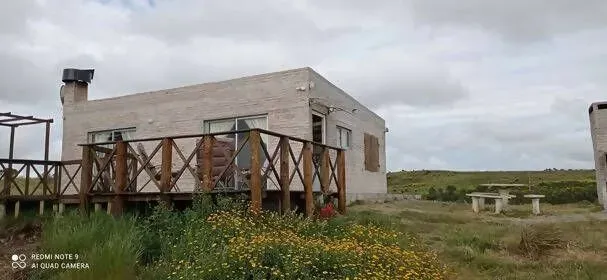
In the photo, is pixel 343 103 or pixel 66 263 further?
pixel 343 103

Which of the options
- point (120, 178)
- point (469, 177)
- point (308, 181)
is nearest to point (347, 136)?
point (308, 181)

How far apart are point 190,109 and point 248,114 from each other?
6.07ft

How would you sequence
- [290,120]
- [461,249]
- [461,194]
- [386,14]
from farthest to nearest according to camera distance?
[461,194], [290,120], [386,14], [461,249]

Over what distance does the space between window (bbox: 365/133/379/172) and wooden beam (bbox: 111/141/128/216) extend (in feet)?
26.6

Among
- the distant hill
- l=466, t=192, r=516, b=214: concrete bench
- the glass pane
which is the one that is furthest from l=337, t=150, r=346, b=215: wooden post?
the distant hill

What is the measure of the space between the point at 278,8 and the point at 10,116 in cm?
852

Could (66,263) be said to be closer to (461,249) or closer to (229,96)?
(461,249)

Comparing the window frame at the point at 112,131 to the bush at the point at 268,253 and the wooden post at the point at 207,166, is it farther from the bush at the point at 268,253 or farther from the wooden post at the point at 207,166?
the bush at the point at 268,253

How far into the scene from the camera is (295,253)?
20.2ft

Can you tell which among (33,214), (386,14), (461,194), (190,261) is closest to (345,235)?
(190,261)

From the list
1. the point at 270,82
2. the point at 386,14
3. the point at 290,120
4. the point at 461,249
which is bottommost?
the point at 461,249

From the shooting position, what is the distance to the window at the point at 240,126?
11.9 meters

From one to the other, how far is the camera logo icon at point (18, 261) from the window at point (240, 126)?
5.38 m

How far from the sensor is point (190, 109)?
529 inches
